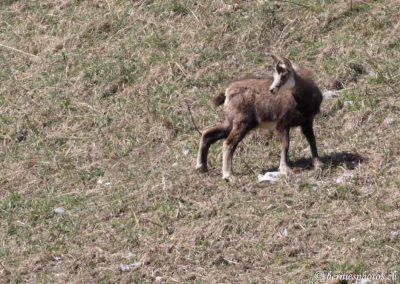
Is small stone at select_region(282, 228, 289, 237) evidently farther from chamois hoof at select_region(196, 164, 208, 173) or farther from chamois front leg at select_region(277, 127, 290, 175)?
chamois hoof at select_region(196, 164, 208, 173)

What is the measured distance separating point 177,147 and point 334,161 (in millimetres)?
1905

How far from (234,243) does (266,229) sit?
11.8 inches

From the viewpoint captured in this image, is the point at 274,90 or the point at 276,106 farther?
the point at 276,106

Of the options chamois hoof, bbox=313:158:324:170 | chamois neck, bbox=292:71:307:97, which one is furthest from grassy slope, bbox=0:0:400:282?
chamois neck, bbox=292:71:307:97

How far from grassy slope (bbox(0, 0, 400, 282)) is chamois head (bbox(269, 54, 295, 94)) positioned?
775 mm

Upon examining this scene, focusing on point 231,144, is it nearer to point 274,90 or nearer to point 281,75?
point 274,90

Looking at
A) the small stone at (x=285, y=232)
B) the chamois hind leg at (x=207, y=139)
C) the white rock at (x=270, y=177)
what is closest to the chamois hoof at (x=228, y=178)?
the white rock at (x=270, y=177)

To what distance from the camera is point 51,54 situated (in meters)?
13.4

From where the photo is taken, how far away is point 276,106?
9656mm

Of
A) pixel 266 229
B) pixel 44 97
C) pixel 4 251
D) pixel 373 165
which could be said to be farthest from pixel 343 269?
pixel 44 97

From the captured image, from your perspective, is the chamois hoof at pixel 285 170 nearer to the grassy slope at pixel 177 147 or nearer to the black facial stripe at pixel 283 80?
→ the grassy slope at pixel 177 147

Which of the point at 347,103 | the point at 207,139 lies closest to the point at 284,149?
the point at 207,139

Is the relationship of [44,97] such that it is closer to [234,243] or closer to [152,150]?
[152,150]

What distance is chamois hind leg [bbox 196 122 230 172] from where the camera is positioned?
32.8 feet
